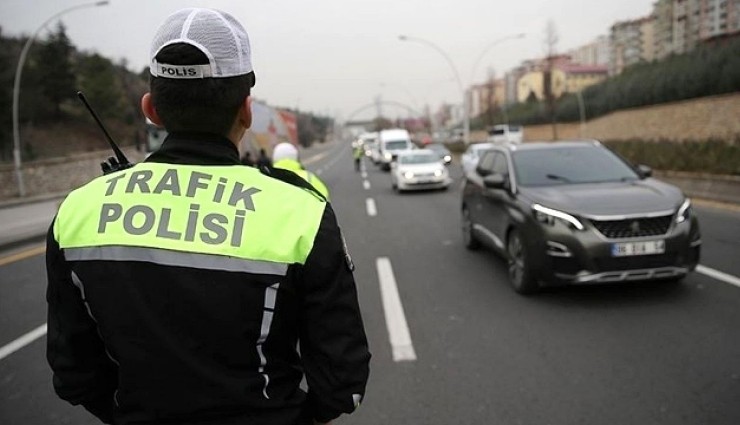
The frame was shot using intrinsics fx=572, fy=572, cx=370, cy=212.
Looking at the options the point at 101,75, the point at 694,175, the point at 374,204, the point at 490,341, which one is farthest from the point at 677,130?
the point at 101,75

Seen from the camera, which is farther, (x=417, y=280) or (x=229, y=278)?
(x=417, y=280)

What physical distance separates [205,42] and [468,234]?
7.51 m

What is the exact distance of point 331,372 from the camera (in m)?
1.40

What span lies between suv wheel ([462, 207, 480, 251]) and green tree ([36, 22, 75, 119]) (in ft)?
139

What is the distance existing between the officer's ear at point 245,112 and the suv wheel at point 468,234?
23.1 feet

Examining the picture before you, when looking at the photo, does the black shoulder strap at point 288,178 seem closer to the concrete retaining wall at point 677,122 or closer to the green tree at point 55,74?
the concrete retaining wall at point 677,122

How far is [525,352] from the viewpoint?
4.35 m

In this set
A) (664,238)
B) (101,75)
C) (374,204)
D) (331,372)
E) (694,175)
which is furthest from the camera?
(101,75)

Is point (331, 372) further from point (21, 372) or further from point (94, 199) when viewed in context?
point (21, 372)

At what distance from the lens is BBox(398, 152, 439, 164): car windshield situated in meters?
19.5

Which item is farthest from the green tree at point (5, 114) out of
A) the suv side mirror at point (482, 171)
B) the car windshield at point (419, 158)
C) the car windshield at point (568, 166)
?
the car windshield at point (568, 166)

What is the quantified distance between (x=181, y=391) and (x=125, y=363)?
16cm

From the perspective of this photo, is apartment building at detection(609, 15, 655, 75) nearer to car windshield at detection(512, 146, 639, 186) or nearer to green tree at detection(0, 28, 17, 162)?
green tree at detection(0, 28, 17, 162)

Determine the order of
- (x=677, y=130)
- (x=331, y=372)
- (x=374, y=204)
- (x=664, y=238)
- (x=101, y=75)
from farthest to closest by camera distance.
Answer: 1. (x=101, y=75)
2. (x=677, y=130)
3. (x=374, y=204)
4. (x=664, y=238)
5. (x=331, y=372)
